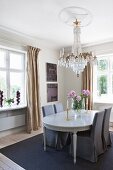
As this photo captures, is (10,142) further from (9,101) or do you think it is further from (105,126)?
(105,126)

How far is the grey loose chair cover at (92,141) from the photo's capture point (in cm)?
271

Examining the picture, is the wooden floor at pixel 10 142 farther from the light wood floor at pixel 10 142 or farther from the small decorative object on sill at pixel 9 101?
the small decorative object on sill at pixel 9 101

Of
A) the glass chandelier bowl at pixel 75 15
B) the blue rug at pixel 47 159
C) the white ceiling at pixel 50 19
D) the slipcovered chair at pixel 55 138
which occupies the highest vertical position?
the white ceiling at pixel 50 19

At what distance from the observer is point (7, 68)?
14.6 feet

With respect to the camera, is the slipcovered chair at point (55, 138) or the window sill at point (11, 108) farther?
the window sill at point (11, 108)

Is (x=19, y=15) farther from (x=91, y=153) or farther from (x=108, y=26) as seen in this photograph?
(x=91, y=153)

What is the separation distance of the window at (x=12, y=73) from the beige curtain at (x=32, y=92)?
0.30 m

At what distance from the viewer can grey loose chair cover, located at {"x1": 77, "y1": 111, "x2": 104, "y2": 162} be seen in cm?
271

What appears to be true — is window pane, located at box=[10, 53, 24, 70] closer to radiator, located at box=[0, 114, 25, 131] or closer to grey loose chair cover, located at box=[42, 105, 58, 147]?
radiator, located at box=[0, 114, 25, 131]

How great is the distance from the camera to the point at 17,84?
4.75m

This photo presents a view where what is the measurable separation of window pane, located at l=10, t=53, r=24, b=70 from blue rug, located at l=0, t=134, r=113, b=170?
7.34 feet

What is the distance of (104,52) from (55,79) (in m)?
1.91

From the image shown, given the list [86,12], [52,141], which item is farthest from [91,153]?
[86,12]

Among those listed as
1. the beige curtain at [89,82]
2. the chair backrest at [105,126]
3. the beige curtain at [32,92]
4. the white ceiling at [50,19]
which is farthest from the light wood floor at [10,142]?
the white ceiling at [50,19]
